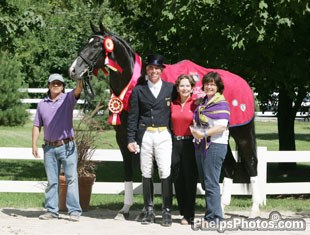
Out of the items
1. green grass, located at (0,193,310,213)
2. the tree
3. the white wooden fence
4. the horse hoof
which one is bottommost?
green grass, located at (0,193,310,213)

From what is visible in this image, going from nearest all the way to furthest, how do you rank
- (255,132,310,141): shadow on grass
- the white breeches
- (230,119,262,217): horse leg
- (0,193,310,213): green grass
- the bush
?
the white breeches → (230,119,262,217): horse leg → (0,193,310,213): green grass → (255,132,310,141): shadow on grass → the bush

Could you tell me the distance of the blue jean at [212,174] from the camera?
328 inches

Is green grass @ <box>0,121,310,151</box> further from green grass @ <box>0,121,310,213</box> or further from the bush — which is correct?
the bush

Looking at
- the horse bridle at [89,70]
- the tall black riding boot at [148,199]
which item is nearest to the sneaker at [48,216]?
the tall black riding boot at [148,199]

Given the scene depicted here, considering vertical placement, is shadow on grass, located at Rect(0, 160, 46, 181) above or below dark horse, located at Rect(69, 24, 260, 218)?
below

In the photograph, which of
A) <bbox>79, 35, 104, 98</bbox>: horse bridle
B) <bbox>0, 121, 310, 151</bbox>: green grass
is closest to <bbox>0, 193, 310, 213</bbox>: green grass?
<bbox>79, 35, 104, 98</bbox>: horse bridle

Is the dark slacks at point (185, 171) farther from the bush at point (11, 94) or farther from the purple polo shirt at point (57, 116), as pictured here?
the bush at point (11, 94)

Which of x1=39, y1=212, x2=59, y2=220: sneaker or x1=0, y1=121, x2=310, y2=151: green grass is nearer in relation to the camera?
x1=39, y1=212, x2=59, y2=220: sneaker

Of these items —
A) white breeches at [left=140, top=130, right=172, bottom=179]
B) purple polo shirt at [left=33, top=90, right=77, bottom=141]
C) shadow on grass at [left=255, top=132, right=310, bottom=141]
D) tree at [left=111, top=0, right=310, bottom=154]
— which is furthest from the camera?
shadow on grass at [left=255, top=132, right=310, bottom=141]

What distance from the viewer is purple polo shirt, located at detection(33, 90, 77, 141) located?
359 inches

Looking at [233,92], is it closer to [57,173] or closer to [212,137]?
[212,137]

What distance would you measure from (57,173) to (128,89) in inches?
58.0

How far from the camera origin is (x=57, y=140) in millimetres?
9125

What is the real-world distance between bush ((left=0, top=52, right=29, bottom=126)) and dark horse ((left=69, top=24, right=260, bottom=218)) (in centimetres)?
2054
